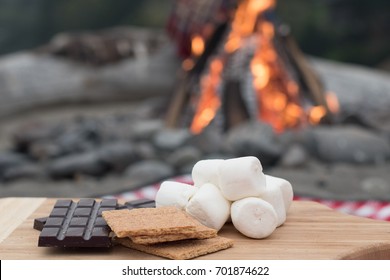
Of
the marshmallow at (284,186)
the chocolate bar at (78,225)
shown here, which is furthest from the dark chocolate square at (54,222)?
the marshmallow at (284,186)

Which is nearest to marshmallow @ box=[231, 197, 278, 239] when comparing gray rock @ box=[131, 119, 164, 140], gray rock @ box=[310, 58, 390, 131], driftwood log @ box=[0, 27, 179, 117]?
gray rock @ box=[131, 119, 164, 140]

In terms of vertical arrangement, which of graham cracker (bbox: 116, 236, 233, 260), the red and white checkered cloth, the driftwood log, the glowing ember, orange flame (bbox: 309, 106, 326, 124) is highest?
the driftwood log

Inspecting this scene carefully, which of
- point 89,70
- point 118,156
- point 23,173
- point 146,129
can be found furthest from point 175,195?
point 89,70

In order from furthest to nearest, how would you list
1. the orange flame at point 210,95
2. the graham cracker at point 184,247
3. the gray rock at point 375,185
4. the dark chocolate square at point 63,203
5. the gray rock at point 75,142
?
the gray rock at point 75,142 → the orange flame at point 210,95 → the gray rock at point 375,185 → the dark chocolate square at point 63,203 → the graham cracker at point 184,247

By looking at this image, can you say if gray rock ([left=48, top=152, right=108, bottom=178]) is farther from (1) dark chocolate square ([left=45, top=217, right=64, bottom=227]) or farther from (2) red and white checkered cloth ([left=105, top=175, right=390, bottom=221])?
(1) dark chocolate square ([left=45, top=217, right=64, bottom=227])

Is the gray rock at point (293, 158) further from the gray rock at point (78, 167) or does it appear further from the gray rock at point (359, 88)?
the gray rock at point (359, 88)
